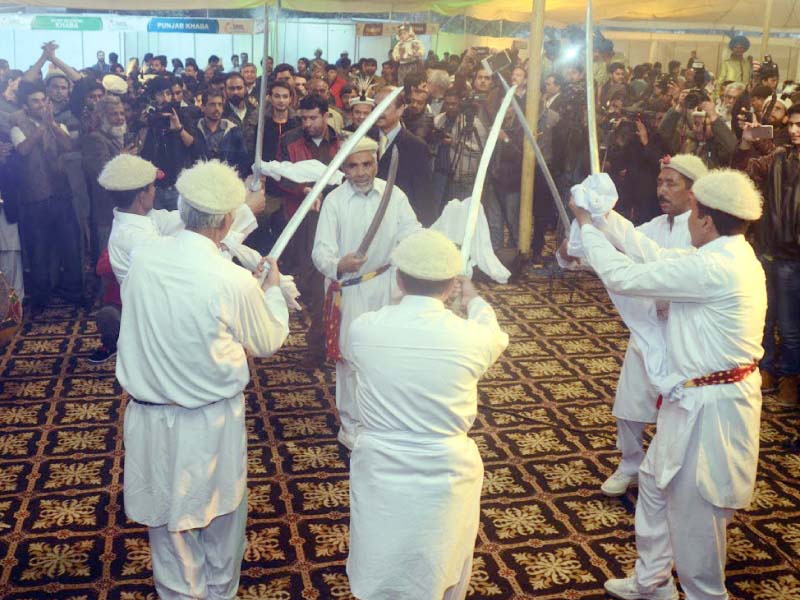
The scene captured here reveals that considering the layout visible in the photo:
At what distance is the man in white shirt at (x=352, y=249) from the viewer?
435 centimetres

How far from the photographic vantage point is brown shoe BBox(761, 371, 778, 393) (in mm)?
5556

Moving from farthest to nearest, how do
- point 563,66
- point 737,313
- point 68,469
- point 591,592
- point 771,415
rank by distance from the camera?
point 563,66 < point 771,415 < point 68,469 < point 591,592 < point 737,313

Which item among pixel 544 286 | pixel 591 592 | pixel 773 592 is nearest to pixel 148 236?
pixel 591 592

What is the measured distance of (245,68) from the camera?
31.9ft

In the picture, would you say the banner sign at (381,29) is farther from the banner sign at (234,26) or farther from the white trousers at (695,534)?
the white trousers at (695,534)

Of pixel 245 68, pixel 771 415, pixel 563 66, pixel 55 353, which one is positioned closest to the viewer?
pixel 771 415

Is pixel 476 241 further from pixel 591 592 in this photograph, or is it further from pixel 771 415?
pixel 771 415

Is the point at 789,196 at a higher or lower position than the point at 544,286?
higher

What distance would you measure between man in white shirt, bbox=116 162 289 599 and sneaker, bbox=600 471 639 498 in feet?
6.04

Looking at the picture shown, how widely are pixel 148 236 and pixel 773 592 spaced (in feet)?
9.30

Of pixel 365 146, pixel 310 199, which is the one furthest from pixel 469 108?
pixel 310 199

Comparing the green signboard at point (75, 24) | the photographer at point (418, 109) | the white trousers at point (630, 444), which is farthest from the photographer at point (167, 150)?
the green signboard at point (75, 24)

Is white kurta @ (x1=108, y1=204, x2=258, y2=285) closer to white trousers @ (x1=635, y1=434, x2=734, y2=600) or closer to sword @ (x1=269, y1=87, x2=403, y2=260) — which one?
sword @ (x1=269, y1=87, x2=403, y2=260)

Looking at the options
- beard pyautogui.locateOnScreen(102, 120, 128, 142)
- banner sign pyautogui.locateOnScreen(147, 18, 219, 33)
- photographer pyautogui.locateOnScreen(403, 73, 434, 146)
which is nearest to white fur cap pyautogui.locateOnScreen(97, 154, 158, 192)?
beard pyautogui.locateOnScreen(102, 120, 128, 142)
